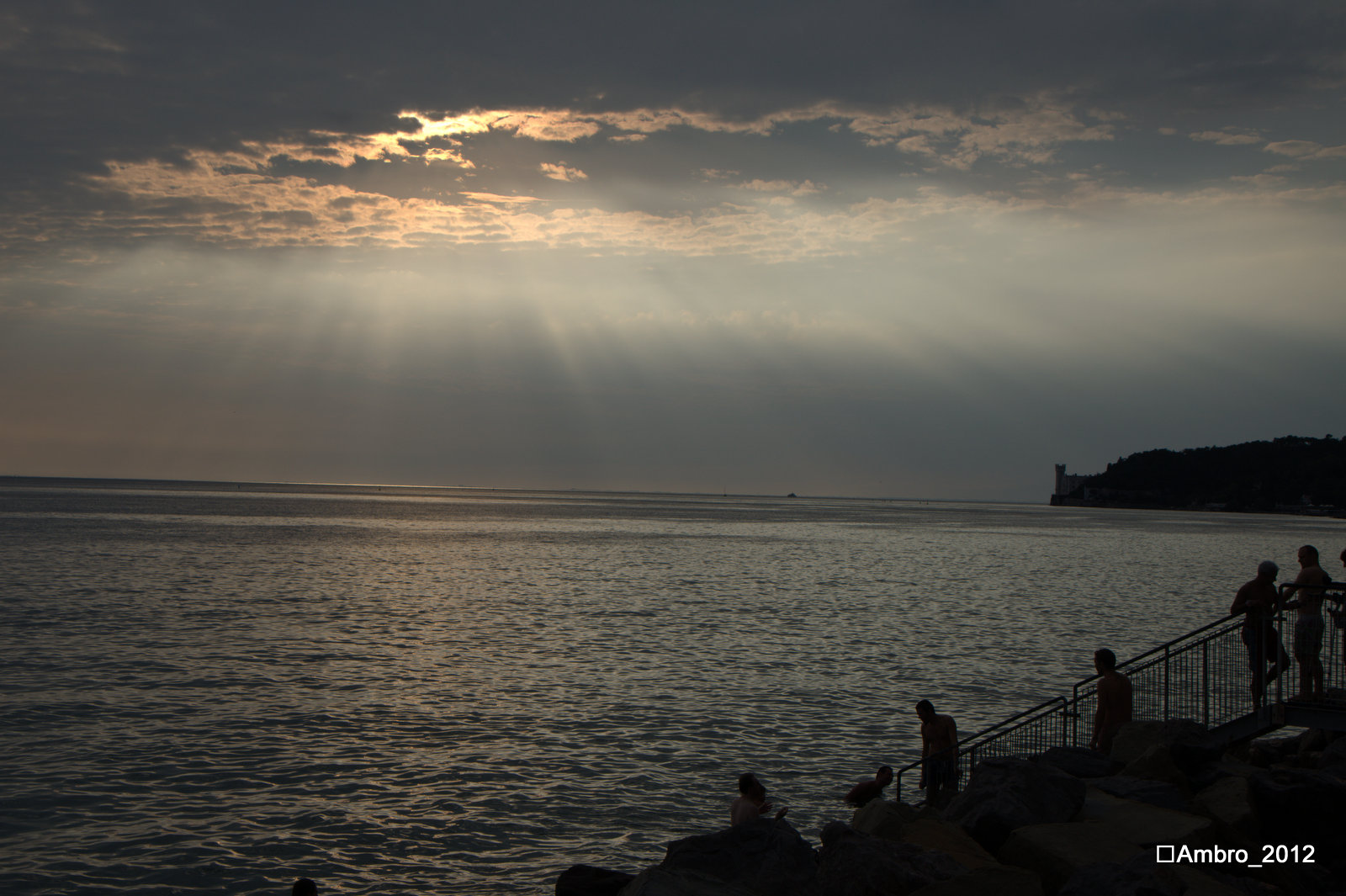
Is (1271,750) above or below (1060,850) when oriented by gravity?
below

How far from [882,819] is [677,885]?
3.67 metres

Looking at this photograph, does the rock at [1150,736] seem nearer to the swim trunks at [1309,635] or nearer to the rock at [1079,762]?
the rock at [1079,762]

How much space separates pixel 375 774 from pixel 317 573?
4432 centimetres

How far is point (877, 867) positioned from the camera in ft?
32.5

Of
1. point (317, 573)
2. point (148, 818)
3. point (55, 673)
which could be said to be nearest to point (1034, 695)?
point (148, 818)

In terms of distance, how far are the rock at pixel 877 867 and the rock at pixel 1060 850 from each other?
1143 mm

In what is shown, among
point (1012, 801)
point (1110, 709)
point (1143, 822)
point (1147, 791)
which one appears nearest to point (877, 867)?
point (1012, 801)

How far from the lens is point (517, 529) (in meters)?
127

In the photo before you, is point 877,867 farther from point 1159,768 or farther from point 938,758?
point 1159,768

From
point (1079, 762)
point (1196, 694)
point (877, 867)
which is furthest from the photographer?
point (1196, 694)

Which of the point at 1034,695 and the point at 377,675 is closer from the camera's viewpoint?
the point at 1034,695

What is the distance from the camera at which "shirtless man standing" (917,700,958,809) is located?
1489cm

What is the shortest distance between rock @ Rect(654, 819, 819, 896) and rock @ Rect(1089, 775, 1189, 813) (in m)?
4.70

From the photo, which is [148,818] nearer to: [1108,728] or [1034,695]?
[1108,728]
